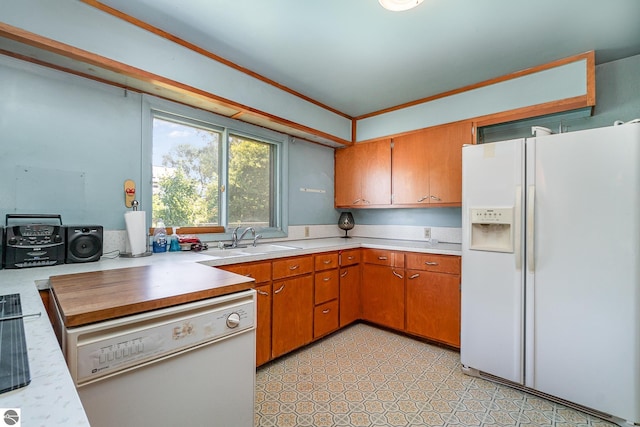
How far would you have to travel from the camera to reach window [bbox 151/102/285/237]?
231 centimetres

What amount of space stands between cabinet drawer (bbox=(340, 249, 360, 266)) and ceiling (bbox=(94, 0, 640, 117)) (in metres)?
1.64

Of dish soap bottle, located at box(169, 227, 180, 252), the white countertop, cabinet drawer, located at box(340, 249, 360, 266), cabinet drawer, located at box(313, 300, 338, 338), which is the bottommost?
cabinet drawer, located at box(313, 300, 338, 338)

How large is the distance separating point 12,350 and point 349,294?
2.58m

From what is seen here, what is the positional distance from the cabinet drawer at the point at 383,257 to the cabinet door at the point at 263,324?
122cm

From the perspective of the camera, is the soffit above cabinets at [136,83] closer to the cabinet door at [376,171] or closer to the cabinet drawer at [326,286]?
the cabinet door at [376,171]

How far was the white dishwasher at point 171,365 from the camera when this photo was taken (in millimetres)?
928

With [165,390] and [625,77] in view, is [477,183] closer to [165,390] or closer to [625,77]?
[625,77]

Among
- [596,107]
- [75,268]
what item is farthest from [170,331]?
[596,107]

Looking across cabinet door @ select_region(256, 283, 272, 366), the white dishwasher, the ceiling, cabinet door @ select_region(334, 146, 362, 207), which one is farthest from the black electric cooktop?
cabinet door @ select_region(334, 146, 362, 207)

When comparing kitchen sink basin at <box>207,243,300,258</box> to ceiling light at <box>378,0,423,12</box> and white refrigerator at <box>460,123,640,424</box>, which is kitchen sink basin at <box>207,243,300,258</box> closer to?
white refrigerator at <box>460,123,640,424</box>

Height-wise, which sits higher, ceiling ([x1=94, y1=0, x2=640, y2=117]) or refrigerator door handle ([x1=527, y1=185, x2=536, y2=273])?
ceiling ([x1=94, y1=0, x2=640, y2=117])

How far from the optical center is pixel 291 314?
240 cm

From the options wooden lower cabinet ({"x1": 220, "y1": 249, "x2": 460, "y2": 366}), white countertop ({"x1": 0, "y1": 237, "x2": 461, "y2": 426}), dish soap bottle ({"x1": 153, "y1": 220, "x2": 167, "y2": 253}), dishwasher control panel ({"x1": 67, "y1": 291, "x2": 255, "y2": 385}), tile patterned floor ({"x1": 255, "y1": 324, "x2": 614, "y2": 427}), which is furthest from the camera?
wooden lower cabinet ({"x1": 220, "y1": 249, "x2": 460, "y2": 366})

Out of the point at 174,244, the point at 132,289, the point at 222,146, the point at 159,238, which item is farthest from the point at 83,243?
the point at 222,146
